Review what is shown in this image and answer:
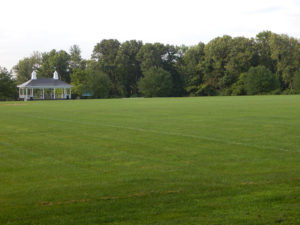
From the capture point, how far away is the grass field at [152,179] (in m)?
5.77

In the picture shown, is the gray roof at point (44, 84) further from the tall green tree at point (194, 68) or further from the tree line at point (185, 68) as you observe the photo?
the tall green tree at point (194, 68)

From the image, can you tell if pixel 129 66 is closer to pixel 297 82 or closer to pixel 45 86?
pixel 45 86

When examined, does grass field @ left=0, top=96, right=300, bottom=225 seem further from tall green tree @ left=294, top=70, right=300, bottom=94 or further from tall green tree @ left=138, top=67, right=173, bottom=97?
tall green tree @ left=138, top=67, right=173, bottom=97

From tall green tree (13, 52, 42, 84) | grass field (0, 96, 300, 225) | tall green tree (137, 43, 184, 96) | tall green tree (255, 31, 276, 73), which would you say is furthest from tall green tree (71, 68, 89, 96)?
grass field (0, 96, 300, 225)

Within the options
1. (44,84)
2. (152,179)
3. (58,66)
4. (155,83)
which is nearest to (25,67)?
(58,66)

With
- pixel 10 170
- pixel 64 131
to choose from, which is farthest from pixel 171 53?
pixel 10 170

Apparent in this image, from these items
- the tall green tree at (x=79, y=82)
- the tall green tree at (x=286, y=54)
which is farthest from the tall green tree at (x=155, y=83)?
the tall green tree at (x=286, y=54)

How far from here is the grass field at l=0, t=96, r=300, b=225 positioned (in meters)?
5.77

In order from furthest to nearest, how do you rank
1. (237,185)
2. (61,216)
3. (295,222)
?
1. (237,185)
2. (61,216)
3. (295,222)

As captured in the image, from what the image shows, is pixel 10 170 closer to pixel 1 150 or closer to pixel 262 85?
pixel 1 150

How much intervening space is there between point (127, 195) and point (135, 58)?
95.1 metres

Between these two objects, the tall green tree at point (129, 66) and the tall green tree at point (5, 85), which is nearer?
the tall green tree at point (5, 85)

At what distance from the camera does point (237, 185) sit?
7402 millimetres

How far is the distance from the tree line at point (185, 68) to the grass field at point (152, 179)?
72.4 m
